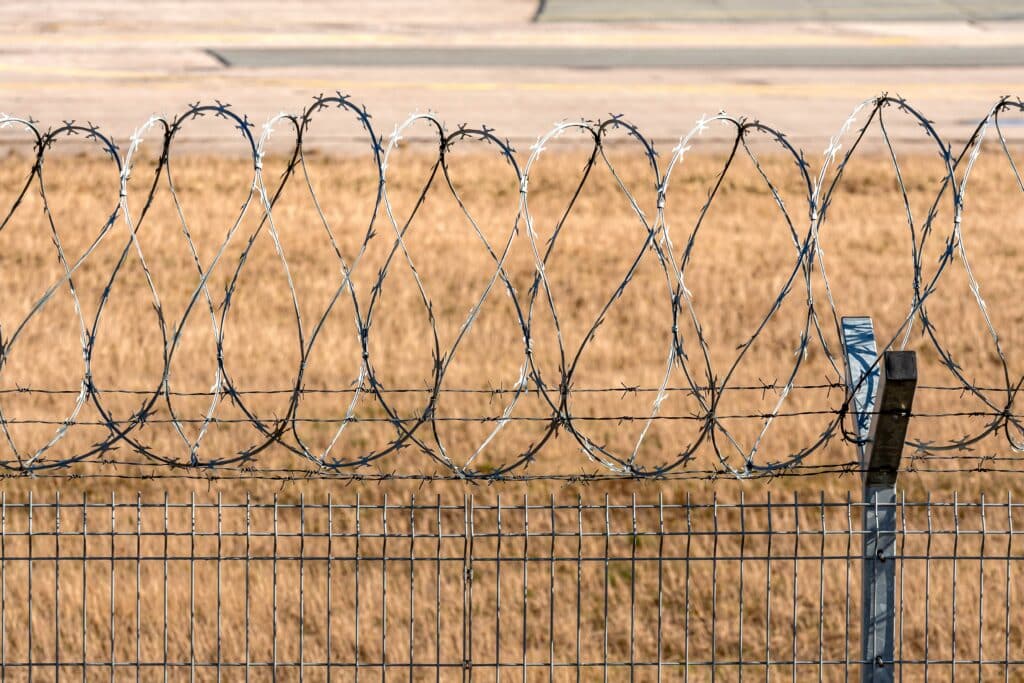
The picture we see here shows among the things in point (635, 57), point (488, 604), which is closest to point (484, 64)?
point (635, 57)

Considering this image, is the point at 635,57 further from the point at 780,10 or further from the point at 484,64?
the point at 780,10

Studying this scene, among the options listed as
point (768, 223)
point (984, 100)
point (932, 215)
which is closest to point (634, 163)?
point (768, 223)

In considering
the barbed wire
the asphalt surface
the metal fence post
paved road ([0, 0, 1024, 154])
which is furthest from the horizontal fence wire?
the asphalt surface

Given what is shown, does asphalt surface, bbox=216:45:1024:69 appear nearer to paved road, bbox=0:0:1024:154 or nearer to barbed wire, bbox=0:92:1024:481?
paved road, bbox=0:0:1024:154

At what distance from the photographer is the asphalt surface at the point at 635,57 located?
3478cm

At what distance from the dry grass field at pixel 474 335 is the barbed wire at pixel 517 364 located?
0.44ft

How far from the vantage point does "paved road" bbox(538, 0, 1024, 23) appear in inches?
1634

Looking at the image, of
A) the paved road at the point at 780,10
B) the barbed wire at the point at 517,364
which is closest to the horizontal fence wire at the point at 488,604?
the barbed wire at the point at 517,364

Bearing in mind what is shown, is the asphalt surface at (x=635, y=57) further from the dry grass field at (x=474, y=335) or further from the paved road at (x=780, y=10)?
the dry grass field at (x=474, y=335)

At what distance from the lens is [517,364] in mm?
15273

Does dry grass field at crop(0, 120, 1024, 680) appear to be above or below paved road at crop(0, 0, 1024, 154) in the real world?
below

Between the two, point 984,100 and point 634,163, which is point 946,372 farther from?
point 984,100

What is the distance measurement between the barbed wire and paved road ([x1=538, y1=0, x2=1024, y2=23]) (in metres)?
17.9

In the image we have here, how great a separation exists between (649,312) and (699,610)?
732cm
